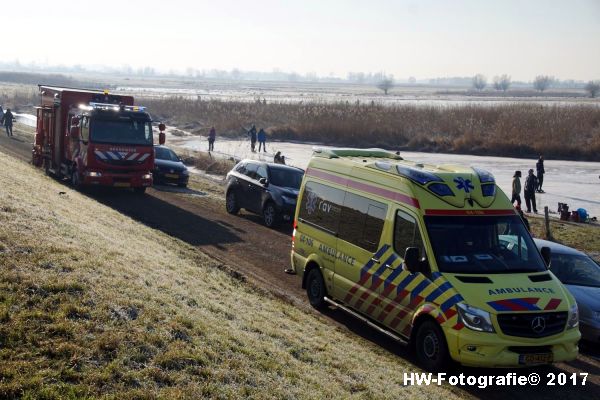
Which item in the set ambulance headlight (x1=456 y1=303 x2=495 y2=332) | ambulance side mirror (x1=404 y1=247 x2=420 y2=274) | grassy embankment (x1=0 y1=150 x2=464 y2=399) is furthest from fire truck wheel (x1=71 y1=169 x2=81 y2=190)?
ambulance headlight (x1=456 y1=303 x2=495 y2=332)

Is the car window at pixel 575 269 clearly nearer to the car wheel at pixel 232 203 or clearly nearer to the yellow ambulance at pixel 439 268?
the yellow ambulance at pixel 439 268

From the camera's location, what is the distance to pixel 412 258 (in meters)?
9.63

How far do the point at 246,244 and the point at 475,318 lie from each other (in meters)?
9.39

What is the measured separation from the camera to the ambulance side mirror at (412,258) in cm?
963

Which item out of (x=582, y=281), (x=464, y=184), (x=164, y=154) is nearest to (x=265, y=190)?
(x=164, y=154)

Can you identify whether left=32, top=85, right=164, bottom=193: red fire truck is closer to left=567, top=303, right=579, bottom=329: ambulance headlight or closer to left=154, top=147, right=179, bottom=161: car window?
left=154, top=147, right=179, bottom=161: car window

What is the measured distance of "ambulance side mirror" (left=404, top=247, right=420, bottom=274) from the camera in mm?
9633

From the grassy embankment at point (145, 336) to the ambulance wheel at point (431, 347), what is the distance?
279 millimetres

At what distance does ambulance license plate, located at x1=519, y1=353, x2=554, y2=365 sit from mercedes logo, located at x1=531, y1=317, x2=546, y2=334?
303mm

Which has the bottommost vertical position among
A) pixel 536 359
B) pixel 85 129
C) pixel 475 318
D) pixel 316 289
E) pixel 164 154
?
pixel 316 289

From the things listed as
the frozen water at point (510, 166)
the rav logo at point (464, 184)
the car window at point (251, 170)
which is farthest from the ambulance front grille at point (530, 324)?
the frozen water at point (510, 166)

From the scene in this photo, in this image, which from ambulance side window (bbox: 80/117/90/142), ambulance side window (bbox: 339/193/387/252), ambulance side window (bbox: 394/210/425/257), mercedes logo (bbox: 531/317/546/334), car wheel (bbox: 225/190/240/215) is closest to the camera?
mercedes logo (bbox: 531/317/546/334)

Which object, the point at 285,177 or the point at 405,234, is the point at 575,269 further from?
the point at 285,177

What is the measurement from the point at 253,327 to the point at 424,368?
7.87 ft
